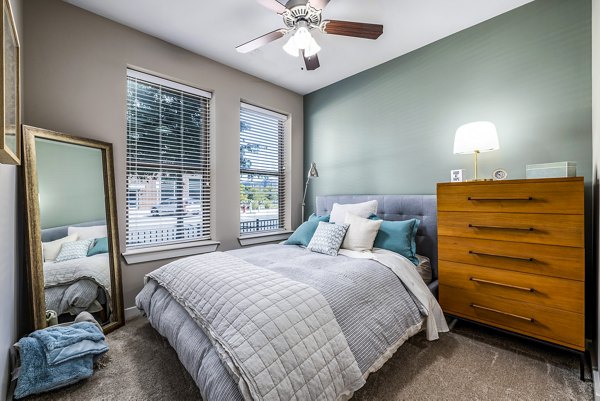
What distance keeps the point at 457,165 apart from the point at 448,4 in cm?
134

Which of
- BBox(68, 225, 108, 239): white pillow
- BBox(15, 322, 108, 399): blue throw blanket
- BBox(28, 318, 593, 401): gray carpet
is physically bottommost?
BBox(28, 318, 593, 401): gray carpet

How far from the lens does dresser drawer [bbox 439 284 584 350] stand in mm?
1640

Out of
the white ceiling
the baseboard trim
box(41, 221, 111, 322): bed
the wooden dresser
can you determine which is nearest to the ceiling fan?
the white ceiling

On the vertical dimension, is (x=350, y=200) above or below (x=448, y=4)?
below

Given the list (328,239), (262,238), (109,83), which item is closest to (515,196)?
(328,239)

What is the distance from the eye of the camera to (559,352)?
72.1 inches

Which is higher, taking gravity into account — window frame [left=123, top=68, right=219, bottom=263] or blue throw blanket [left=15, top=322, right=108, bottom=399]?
window frame [left=123, top=68, right=219, bottom=263]

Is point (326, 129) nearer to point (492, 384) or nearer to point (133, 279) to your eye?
point (133, 279)

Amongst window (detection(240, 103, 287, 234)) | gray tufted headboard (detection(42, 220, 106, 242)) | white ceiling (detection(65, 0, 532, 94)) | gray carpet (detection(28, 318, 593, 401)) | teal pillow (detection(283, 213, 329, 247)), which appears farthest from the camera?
window (detection(240, 103, 287, 234))

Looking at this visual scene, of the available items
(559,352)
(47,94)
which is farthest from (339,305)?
(47,94)

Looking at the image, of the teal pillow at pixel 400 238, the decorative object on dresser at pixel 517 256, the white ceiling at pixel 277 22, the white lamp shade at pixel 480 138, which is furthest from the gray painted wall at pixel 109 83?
the white lamp shade at pixel 480 138

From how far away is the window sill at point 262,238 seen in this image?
128 inches

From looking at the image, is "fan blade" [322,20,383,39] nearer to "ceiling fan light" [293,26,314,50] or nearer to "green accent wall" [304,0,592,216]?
"ceiling fan light" [293,26,314,50]

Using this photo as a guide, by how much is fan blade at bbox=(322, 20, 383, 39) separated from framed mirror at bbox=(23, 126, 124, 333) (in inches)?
81.1
